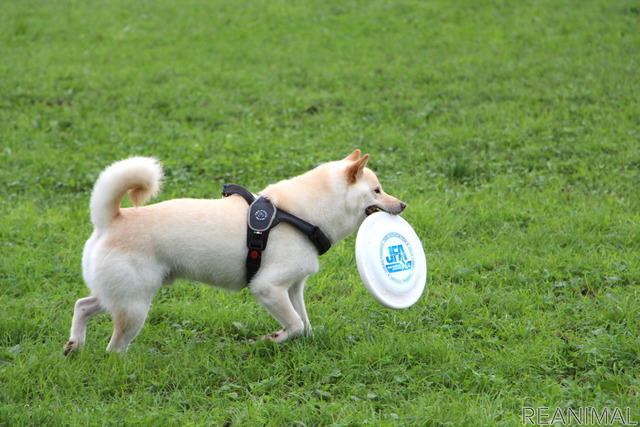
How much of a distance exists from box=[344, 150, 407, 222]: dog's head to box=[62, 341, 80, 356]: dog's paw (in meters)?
2.13

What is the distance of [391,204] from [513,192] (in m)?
3.13

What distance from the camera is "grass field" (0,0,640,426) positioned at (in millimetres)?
4094

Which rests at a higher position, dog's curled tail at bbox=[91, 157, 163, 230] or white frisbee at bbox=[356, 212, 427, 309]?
dog's curled tail at bbox=[91, 157, 163, 230]

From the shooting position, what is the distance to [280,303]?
173 inches

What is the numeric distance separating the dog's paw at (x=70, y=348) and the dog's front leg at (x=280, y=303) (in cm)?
127

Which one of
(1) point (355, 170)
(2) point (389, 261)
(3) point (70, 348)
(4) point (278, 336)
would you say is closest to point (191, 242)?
(4) point (278, 336)

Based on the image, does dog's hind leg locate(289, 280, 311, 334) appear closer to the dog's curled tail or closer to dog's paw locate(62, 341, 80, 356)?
the dog's curled tail

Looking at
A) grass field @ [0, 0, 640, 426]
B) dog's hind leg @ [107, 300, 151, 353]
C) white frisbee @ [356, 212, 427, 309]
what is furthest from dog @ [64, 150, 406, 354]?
grass field @ [0, 0, 640, 426]

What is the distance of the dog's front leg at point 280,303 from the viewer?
4.39 m

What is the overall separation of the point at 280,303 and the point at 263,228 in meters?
0.52

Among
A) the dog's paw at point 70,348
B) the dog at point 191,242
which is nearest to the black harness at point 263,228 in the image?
the dog at point 191,242

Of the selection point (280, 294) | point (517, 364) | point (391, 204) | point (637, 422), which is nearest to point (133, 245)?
point (280, 294)

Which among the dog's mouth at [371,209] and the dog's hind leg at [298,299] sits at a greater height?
the dog's mouth at [371,209]

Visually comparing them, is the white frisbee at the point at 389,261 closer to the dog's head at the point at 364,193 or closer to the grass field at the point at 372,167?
the dog's head at the point at 364,193
